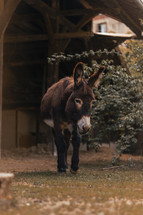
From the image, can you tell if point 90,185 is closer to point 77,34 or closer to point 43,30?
point 77,34

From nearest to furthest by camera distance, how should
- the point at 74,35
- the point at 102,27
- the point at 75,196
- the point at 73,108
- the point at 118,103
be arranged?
the point at 75,196 → the point at 73,108 → the point at 118,103 → the point at 74,35 → the point at 102,27

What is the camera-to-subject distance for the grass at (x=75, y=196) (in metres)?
3.74

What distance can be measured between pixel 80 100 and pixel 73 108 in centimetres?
20

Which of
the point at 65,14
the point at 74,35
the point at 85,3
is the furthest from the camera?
the point at 65,14

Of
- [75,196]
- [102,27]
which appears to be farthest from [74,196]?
[102,27]

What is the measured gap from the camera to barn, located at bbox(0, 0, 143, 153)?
460 inches

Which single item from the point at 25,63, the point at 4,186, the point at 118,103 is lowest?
the point at 4,186

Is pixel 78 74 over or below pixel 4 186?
over

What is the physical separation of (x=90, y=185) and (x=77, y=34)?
26.5 feet

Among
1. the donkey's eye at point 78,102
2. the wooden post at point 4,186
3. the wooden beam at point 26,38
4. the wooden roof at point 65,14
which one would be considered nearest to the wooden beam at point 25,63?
the wooden roof at point 65,14

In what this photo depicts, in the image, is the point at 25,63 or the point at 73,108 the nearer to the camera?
the point at 73,108

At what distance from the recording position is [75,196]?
4652 millimetres

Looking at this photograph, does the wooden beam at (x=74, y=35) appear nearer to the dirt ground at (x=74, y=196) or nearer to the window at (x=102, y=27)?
the dirt ground at (x=74, y=196)

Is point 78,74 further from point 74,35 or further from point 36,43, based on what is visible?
point 36,43
